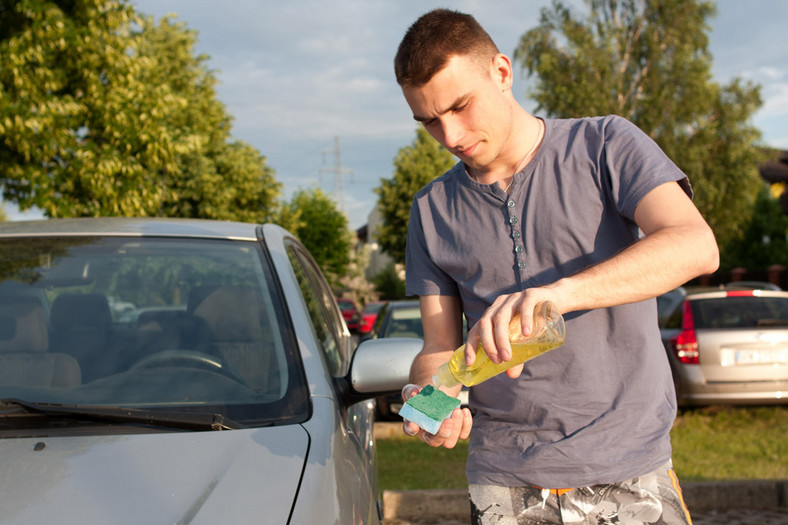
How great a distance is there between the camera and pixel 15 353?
2445 millimetres

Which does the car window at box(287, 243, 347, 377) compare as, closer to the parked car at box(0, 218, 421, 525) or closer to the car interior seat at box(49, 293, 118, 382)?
the parked car at box(0, 218, 421, 525)

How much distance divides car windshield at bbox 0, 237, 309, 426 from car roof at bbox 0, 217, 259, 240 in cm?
5

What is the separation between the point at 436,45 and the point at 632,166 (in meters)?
0.51

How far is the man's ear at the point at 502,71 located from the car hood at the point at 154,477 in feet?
3.27

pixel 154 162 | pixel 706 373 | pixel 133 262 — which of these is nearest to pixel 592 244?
pixel 133 262

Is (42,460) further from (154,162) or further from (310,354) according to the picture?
(154,162)

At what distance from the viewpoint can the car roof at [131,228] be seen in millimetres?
2969

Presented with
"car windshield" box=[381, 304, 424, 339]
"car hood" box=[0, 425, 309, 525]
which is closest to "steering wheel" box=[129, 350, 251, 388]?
"car hood" box=[0, 425, 309, 525]

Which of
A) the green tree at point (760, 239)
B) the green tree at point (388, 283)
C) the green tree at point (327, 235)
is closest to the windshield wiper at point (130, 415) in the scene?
the green tree at point (327, 235)

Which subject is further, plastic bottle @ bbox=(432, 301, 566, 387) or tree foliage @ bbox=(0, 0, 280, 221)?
tree foliage @ bbox=(0, 0, 280, 221)

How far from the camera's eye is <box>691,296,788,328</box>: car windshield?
817 centimetres

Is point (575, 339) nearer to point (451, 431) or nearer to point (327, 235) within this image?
point (451, 431)

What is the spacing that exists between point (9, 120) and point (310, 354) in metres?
8.49

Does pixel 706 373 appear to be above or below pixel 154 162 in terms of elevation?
below
